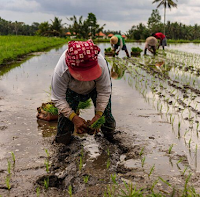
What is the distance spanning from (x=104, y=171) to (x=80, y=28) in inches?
1475

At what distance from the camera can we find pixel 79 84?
2.62m

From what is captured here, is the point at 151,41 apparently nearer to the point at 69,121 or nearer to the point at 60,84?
the point at 69,121

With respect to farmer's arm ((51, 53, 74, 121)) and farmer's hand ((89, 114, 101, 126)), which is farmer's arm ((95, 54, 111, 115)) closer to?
farmer's hand ((89, 114, 101, 126))

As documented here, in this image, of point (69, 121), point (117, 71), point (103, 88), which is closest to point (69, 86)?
point (103, 88)

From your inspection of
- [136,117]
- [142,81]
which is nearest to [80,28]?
[142,81]

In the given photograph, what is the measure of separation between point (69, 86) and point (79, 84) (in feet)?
0.35

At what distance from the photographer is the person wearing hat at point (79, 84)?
7.28 feet

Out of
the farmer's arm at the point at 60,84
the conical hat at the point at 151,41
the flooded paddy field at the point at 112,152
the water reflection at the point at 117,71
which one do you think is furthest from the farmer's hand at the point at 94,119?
the conical hat at the point at 151,41

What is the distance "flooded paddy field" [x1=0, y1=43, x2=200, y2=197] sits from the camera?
2.24 m

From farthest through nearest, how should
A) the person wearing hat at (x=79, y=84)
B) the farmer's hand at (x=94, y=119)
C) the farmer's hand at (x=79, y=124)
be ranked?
the farmer's hand at (x=94, y=119) → the farmer's hand at (x=79, y=124) → the person wearing hat at (x=79, y=84)

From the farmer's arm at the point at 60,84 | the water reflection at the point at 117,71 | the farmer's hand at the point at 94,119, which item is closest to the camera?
the farmer's arm at the point at 60,84

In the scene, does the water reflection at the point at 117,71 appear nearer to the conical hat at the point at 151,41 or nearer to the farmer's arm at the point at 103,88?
the conical hat at the point at 151,41

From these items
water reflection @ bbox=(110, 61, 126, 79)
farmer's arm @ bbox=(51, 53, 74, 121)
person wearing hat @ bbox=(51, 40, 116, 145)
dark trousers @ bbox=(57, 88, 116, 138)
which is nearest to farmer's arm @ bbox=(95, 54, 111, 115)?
person wearing hat @ bbox=(51, 40, 116, 145)

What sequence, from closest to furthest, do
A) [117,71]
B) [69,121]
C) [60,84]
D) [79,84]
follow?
[60,84]
[79,84]
[69,121]
[117,71]
